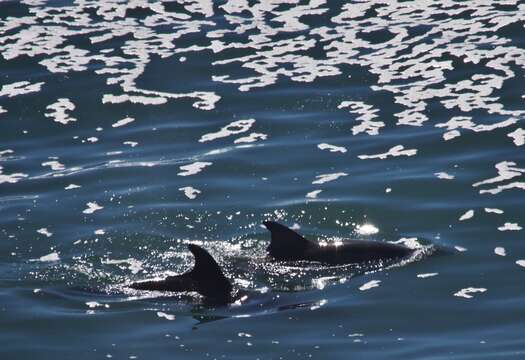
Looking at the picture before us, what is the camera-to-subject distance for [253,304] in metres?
14.5

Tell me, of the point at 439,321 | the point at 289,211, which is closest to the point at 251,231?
the point at 289,211

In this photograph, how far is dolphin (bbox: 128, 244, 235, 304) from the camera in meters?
14.5

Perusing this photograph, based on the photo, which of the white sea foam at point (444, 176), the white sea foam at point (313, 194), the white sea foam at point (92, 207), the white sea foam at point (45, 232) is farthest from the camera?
the white sea foam at point (444, 176)

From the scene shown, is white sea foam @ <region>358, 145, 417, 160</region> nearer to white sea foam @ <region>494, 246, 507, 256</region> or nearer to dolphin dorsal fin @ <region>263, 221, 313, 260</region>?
white sea foam @ <region>494, 246, 507, 256</region>

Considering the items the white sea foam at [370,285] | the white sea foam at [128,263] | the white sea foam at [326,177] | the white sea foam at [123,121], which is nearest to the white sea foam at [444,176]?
the white sea foam at [326,177]

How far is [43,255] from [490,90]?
949 centimetres

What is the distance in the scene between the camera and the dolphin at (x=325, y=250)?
1581 cm

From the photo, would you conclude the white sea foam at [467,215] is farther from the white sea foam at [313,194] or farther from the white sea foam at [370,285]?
the white sea foam at [370,285]

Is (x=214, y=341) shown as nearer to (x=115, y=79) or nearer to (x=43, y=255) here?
(x=43, y=255)

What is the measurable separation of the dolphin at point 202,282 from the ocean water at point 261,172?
166 mm

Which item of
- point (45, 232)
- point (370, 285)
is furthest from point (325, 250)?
point (45, 232)

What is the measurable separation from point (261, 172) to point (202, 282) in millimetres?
5074

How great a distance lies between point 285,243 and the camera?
15.9 meters

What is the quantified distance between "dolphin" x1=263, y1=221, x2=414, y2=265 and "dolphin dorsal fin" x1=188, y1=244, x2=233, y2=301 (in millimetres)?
1349
